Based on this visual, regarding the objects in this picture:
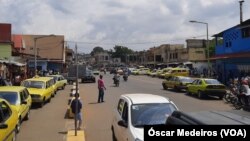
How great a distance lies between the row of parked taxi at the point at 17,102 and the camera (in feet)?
36.4

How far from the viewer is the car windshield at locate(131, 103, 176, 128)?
389 inches

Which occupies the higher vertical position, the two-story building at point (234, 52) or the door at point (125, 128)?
the two-story building at point (234, 52)

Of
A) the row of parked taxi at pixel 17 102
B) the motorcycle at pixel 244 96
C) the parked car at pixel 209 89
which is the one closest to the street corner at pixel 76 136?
the row of parked taxi at pixel 17 102

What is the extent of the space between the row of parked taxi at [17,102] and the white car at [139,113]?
2804mm

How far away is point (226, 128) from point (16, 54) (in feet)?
179

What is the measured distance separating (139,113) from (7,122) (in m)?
3.48

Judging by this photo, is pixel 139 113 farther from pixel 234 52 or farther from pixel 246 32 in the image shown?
pixel 234 52

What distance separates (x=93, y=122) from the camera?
18.0 meters

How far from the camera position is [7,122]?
1114 centimetres

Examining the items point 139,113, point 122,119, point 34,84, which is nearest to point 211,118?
point 139,113

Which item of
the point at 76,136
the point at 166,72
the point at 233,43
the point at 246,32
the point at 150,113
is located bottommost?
the point at 76,136

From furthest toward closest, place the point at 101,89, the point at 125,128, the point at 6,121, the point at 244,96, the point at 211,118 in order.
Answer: the point at 101,89
the point at 244,96
the point at 6,121
the point at 125,128
the point at 211,118

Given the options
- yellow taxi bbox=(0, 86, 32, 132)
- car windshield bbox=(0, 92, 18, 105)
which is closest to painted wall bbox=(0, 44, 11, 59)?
yellow taxi bbox=(0, 86, 32, 132)

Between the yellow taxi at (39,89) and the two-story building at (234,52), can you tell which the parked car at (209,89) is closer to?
the two-story building at (234,52)
